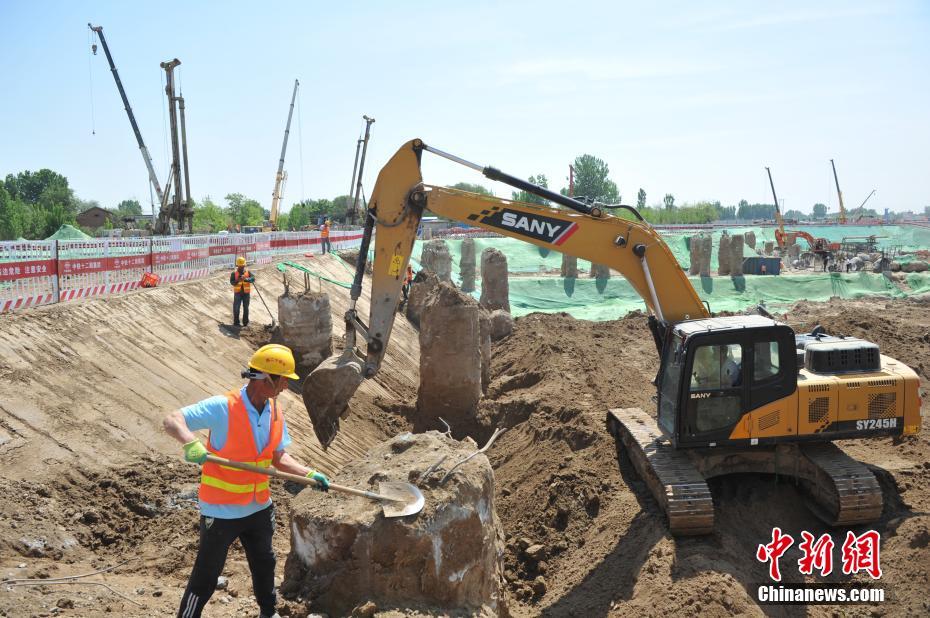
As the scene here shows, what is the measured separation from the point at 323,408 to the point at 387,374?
21.7 feet

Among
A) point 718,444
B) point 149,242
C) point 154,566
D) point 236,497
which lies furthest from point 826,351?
point 149,242

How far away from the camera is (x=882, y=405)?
7.85 meters

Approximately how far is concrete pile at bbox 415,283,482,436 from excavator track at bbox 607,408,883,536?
12.7ft

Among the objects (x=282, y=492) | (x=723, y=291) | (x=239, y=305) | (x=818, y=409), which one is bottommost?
(x=282, y=492)

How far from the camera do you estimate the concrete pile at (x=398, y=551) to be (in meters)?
4.90

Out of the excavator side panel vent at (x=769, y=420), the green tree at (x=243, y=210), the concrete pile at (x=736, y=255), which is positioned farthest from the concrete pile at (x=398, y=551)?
the green tree at (x=243, y=210)

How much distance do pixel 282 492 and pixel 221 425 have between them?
4168 mm

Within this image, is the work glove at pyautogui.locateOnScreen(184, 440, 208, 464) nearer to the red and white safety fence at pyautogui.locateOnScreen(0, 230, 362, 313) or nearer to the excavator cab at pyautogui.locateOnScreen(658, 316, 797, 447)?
the excavator cab at pyautogui.locateOnScreen(658, 316, 797, 447)

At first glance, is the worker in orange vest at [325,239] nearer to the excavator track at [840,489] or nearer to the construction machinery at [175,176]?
the construction machinery at [175,176]

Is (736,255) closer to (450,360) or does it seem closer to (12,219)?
(450,360)

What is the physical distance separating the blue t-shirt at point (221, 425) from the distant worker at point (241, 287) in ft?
31.5

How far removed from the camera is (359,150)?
49625 millimetres

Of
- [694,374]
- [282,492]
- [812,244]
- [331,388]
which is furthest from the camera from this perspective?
[812,244]

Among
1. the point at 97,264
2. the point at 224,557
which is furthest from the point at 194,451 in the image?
the point at 97,264
